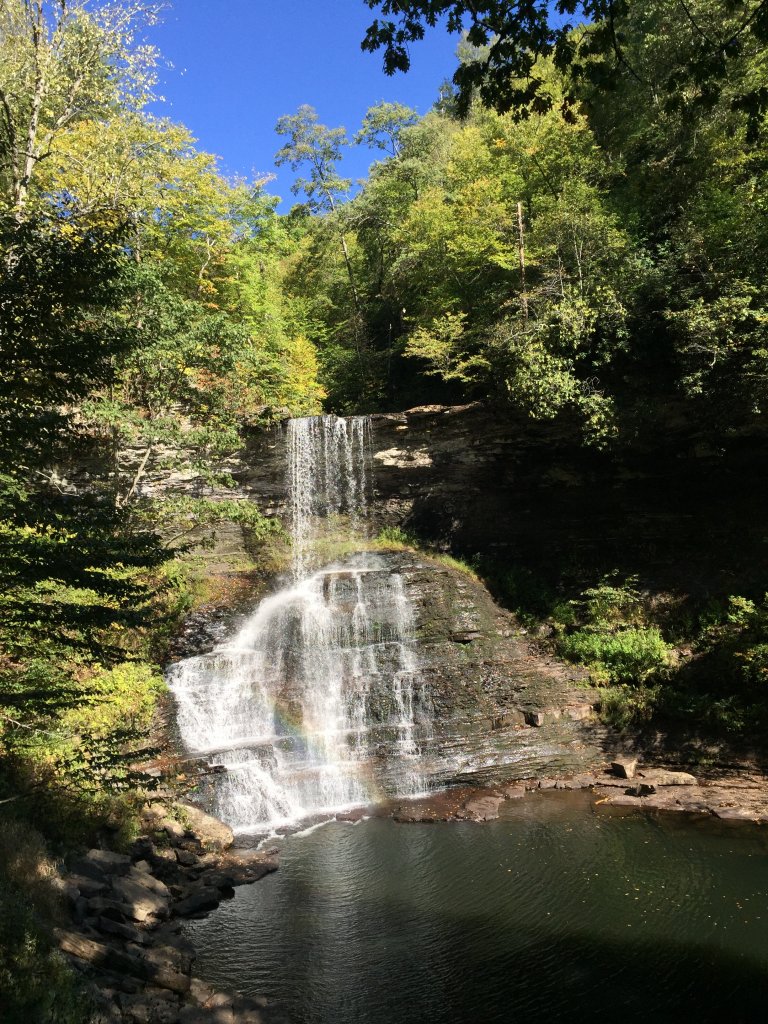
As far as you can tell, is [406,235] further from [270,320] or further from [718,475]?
[718,475]

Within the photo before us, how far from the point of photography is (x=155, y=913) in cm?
738

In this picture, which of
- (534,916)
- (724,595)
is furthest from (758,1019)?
(724,595)

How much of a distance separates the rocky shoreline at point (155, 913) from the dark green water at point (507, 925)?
353 millimetres

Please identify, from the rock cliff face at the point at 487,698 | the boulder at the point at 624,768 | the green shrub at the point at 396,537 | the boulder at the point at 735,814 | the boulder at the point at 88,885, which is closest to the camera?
the boulder at the point at 88,885

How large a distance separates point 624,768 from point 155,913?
8.64m

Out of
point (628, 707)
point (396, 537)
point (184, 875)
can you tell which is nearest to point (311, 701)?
point (184, 875)

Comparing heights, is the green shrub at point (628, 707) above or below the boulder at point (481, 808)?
above

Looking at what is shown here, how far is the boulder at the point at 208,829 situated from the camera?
31.9 ft

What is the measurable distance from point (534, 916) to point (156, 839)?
5.54m

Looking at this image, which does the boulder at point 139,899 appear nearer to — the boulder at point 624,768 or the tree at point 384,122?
the boulder at point 624,768

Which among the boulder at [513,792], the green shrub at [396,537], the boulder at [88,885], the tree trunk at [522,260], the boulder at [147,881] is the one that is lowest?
the boulder at [513,792]

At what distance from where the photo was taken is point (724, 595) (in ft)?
49.3

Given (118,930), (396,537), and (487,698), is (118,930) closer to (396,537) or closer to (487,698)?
(487,698)

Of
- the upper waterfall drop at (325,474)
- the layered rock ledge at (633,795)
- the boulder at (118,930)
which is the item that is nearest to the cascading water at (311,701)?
the layered rock ledge at (633,795)
